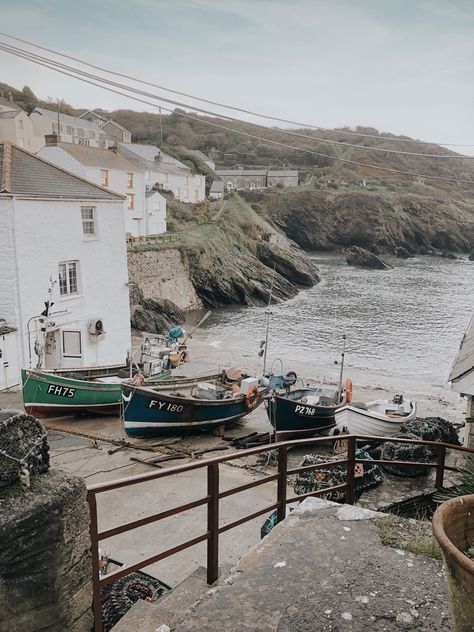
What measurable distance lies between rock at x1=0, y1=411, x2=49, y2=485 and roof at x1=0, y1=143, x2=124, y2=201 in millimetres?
16164

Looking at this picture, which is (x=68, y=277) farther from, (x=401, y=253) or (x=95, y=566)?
(x=401, y=253)

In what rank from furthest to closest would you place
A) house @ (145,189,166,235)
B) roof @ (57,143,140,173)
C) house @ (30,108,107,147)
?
house @ (30,108,107,147)
house @ (145,189,166,235)
roof @ (57,143,140,173)

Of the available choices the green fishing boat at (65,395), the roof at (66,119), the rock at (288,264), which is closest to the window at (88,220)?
the green fishing boat at (65,395)

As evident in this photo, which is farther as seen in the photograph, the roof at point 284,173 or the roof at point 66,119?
the roof at point 284,173

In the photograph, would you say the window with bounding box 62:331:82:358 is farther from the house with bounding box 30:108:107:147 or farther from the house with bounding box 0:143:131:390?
the house with bounding box 30:108:107:147

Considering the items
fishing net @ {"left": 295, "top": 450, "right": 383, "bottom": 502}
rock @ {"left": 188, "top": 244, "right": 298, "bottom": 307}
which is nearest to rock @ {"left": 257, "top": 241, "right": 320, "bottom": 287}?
rock @ {"left": 188, "top": 244, "right": 298, "bottom": 307}

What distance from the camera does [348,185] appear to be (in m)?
110

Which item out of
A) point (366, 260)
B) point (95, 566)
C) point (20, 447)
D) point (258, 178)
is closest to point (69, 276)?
point (95, 566)

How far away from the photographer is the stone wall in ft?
8.54

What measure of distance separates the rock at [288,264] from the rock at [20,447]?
5566 cm

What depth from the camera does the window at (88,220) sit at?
2034 cm

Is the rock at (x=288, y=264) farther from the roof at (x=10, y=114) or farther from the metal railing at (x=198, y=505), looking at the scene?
the metal railing at (x=198, y=505)

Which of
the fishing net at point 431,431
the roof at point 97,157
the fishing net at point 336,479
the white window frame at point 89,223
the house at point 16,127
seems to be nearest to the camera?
the fishing net at point 336,479

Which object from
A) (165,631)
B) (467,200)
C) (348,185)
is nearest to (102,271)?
(165,631)
